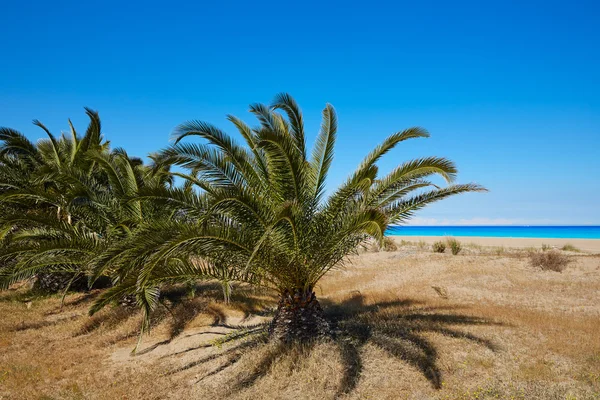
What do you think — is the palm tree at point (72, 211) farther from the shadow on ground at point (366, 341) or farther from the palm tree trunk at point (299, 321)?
the palm tree trunk at point (299, 321)

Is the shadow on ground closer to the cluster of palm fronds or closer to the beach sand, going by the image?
the cluster of palm fronds

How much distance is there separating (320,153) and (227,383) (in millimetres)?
4416

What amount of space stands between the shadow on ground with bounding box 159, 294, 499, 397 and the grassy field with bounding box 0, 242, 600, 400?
29 millimetres

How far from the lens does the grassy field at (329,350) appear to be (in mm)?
6363

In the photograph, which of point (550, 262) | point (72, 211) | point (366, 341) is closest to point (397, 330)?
point (366, 341)

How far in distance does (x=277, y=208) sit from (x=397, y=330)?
410 cm

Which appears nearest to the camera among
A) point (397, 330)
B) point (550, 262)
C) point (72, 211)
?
point (397, 330)

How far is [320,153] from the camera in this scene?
7.62 m

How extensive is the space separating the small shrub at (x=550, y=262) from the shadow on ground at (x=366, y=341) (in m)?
10.5

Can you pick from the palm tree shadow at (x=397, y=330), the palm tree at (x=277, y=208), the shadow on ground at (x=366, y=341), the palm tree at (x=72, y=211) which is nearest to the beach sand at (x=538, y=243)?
the palm tree shadow at (x=397, y=330)

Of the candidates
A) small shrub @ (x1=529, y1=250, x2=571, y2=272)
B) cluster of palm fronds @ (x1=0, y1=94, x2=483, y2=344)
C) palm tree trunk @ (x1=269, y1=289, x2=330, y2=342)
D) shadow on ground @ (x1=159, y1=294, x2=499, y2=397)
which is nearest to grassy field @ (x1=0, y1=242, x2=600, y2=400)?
shadow on ground @ (x1=159, y1=294, x2=499, y2=397)

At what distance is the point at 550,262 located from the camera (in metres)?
19.0

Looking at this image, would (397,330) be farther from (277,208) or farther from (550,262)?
(550,262)

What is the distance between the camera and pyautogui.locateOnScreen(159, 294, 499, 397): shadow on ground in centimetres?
682
